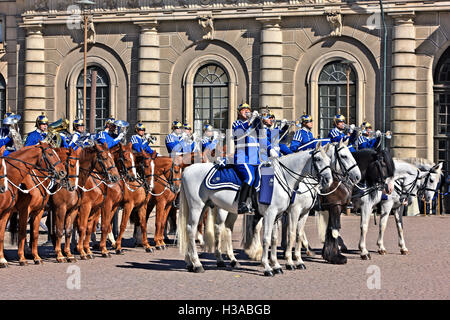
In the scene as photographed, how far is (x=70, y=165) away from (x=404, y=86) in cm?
1934

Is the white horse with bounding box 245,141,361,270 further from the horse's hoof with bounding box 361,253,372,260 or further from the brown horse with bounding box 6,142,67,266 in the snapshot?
the brown horse with bounding box 6,142,67,266

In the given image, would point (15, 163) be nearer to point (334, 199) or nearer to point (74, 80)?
point (334, 199)

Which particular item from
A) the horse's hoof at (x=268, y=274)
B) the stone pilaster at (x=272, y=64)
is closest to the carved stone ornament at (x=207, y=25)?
the stone pilaster at (x=272, y=64)

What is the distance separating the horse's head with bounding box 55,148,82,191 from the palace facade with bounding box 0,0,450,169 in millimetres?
17718

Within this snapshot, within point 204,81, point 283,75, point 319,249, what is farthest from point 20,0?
point 319,249

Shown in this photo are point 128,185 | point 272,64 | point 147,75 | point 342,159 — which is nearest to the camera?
point 342,159

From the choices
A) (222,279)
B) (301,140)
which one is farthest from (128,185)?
(222,279)

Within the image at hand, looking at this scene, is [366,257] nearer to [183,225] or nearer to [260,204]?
[260,204]

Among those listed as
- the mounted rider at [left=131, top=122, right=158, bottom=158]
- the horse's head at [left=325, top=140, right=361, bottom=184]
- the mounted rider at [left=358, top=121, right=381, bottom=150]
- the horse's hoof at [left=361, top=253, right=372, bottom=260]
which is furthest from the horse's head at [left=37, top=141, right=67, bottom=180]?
the mounted rider at [left=358, top=121, right=381, bottom=150]

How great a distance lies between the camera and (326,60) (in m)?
34.7

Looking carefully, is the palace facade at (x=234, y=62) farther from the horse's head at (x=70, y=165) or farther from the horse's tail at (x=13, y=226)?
the horse's head at (x=70, y=165)

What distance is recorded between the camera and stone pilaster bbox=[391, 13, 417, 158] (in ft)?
110

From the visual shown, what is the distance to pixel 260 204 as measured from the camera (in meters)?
16.1
